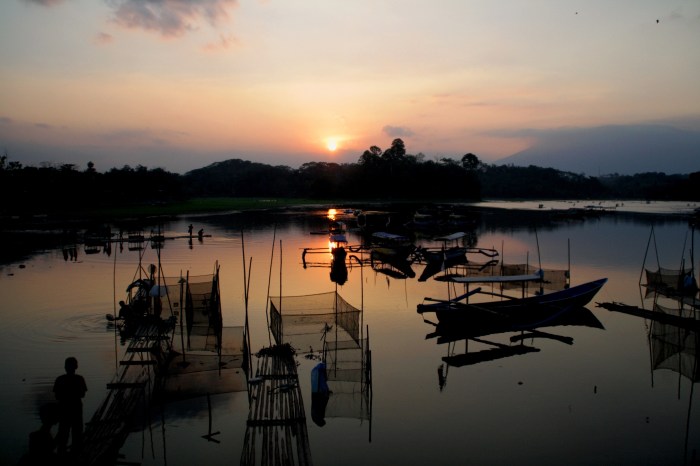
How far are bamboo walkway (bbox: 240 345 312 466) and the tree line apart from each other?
62126 millimetres

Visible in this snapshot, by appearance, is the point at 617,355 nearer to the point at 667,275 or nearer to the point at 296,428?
the point at 667,275

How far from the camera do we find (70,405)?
8.80 meters

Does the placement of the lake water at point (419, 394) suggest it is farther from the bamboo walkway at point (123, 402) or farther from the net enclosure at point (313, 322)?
the net enclosure at point (313, 322)

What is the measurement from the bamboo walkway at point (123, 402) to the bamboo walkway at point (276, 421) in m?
2.22

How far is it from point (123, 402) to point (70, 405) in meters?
2.35

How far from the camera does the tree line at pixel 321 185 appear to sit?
70.7 metres

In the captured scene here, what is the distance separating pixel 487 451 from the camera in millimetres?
10367

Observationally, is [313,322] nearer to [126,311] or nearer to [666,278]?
[126,311]

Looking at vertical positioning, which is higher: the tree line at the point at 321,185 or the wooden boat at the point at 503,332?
the tree line at the point at 321,185

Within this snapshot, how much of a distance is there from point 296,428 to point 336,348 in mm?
4029

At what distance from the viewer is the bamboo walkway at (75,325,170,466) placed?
29.1ft

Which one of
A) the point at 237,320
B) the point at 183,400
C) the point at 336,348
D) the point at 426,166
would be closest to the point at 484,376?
the point at 336,348

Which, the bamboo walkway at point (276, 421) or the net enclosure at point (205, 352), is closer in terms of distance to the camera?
the bamboo walkway at point (276, 421)

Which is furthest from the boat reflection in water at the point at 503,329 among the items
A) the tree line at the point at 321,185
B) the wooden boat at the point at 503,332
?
the tree line at the point at 321,185
